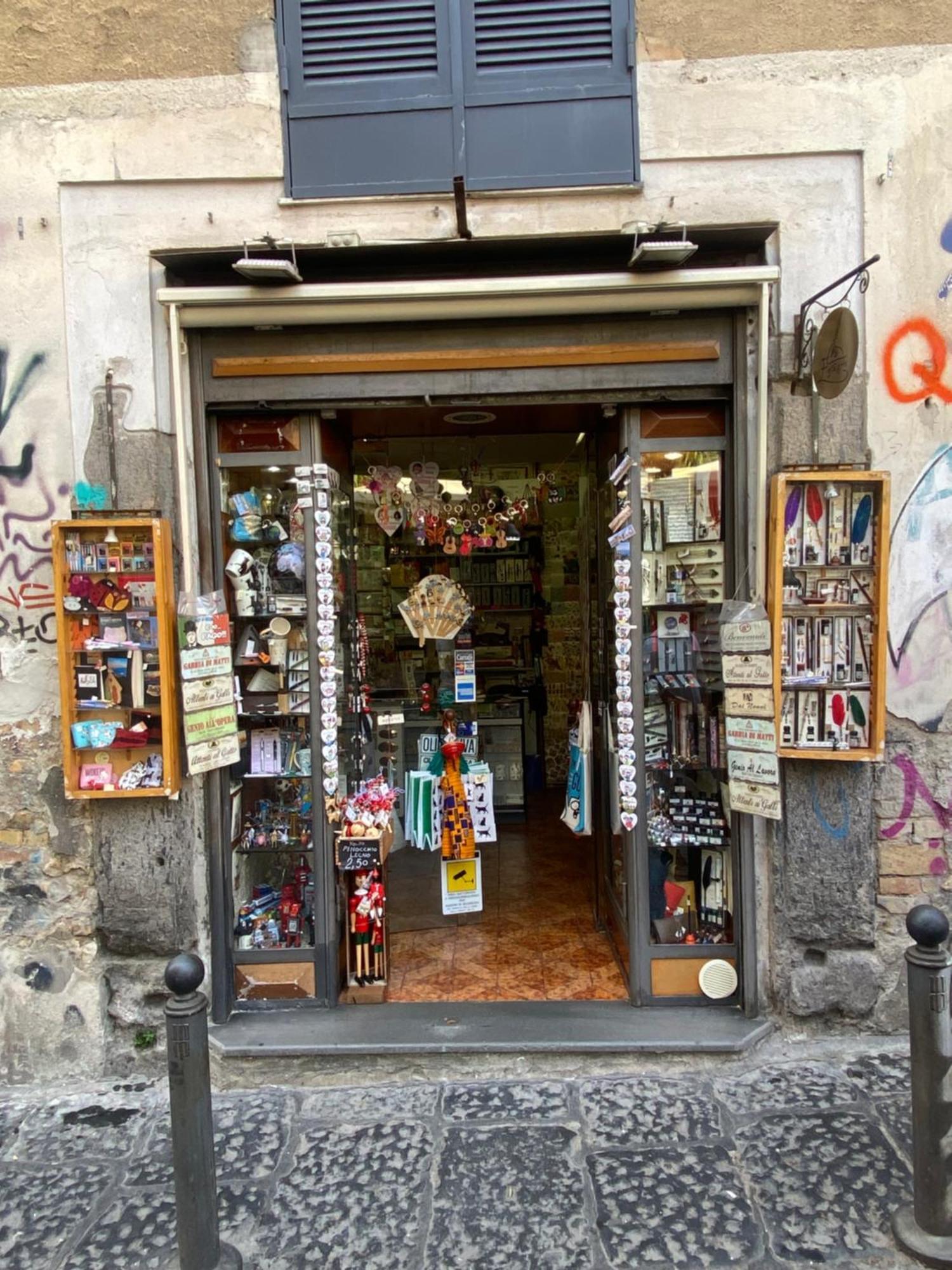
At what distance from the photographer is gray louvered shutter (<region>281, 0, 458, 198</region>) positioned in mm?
3762

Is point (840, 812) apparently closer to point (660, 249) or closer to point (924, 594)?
point (924, 594)

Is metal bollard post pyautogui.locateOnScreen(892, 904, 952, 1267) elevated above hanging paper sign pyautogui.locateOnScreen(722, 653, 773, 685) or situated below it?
below

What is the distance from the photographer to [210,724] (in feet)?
12.5

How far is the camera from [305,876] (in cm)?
419

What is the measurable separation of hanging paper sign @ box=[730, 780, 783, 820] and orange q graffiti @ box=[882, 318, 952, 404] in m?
1.96

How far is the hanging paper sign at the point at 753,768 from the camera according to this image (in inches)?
143

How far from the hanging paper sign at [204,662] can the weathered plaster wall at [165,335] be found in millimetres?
585

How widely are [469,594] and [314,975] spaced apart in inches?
192

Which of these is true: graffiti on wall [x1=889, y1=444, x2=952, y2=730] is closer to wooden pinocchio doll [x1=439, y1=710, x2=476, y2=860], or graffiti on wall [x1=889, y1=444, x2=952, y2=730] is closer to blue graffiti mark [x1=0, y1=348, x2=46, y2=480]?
wooden pinocchio doll [x1=439, y1=710, x2=476, y2=860]

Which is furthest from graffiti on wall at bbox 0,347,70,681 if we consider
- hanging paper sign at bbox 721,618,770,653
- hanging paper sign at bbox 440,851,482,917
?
hanging paper sign at bbox 721,618,770,653

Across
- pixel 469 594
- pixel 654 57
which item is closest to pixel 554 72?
pixel 654 57

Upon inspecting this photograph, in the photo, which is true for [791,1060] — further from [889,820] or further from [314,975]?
[314,975]

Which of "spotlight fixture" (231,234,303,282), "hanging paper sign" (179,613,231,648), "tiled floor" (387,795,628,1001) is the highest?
"spotlight fixture" (231,234,303,282)

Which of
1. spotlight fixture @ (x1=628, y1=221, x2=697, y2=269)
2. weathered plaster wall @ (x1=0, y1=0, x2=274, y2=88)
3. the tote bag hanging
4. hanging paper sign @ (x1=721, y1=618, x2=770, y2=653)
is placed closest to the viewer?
spotlight fixture @ (x1=628, y1=221, x2=697, y2=269)
